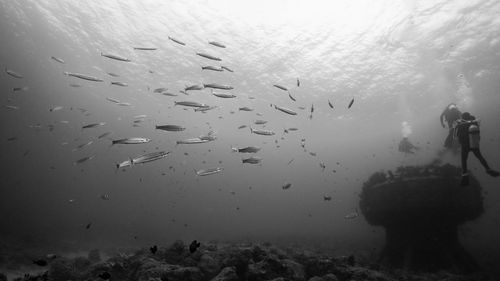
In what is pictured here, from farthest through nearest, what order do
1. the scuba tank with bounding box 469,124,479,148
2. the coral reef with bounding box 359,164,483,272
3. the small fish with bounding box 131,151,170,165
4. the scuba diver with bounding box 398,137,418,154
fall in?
1. the scuba diver with bounding box 398,137,418,154
2. the coral reef with bounding box 359,164,483,272
3. the scuba tank with bounding box 469,124,479,148
4. the small fish with bounding box 131,151,170,165

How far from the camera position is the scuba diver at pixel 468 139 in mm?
9727

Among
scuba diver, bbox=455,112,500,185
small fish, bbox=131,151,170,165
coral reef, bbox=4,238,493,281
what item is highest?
scuba diver, bbox=455,112,500,185

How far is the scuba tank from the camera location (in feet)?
31.9

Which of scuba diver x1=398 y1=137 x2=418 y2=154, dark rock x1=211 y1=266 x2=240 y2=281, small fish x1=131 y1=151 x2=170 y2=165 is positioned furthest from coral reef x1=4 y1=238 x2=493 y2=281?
scuba diver x1=398 y1=137 x2=418 y2=154

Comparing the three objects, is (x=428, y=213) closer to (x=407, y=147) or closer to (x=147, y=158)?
(x=407, y=147)

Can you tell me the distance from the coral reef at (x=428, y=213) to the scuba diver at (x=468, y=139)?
2043 mm

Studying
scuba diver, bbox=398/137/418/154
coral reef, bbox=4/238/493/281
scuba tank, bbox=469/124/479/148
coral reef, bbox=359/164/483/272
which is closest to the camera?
coral reef, bbox=4/238/493/281

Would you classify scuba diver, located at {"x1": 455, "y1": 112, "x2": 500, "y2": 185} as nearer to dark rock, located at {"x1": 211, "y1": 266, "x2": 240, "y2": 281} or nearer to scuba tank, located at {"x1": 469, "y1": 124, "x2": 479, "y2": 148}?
scuba tank, located at {"x1": 469, "y1": 124, "x2": 479, "y2": 148}

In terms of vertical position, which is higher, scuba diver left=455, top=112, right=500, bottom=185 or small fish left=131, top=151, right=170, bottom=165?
scuba diver left=455, top=112, right=500, bottom=185

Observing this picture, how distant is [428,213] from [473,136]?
4038mm

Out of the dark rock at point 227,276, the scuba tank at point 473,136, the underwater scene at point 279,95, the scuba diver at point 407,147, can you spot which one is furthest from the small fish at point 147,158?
the scuba diver at point 407,147

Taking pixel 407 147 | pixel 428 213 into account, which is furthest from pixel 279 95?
pixel 428 213

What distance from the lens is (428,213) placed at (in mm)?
12359

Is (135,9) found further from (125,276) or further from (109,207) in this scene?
(109,207)
